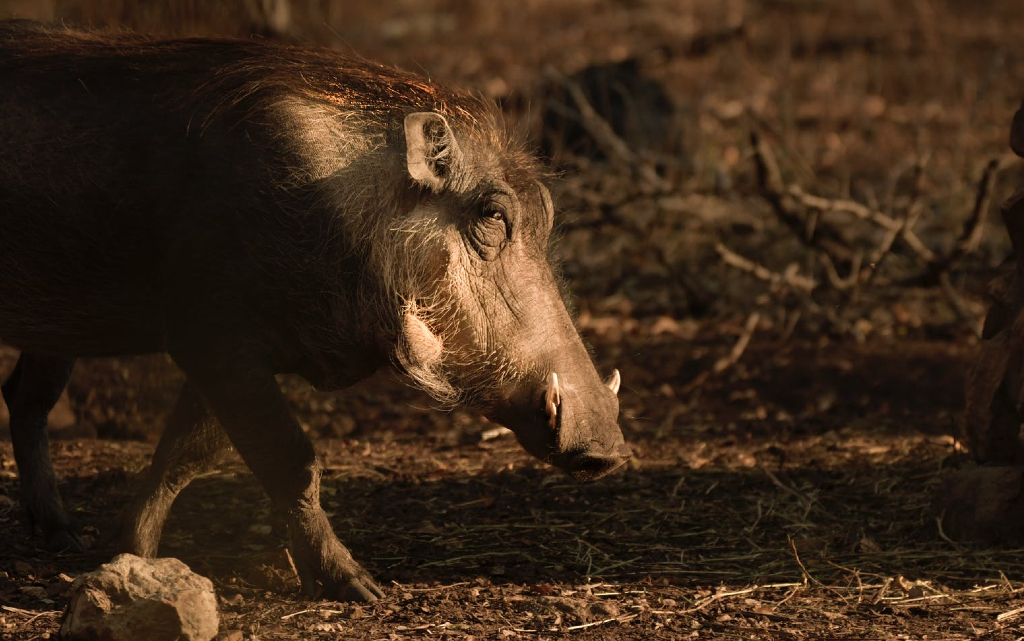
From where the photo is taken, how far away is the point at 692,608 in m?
→ 3.63

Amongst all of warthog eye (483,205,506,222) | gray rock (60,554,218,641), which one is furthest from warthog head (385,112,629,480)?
gray rock (60,554,218,641)

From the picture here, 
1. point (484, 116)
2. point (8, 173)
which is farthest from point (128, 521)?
point (484, 116)

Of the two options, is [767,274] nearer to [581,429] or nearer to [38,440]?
[581,429]

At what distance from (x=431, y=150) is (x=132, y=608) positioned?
1441mm

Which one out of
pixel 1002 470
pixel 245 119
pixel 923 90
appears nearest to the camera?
pixel 245 119

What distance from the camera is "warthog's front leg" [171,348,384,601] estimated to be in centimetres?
356

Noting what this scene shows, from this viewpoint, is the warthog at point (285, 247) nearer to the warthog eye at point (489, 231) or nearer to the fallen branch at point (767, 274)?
the warthog eye at point (489, 231)

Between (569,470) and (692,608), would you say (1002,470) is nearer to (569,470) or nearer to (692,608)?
(692,608)

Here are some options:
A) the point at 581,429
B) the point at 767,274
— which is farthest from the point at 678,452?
the point at 581,429

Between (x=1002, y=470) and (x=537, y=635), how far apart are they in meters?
1.75

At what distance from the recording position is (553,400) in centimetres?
349

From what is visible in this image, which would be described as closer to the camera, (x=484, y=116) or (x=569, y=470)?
(x=569, y=470)

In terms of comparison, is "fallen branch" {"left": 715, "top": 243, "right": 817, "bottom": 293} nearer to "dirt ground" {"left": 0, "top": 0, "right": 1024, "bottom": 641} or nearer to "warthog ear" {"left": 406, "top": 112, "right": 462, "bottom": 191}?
"dirt ground" {"left": 0, "top": 0, "right": 1024, "bottom": 641}

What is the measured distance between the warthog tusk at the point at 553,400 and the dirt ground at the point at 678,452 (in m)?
0.54
